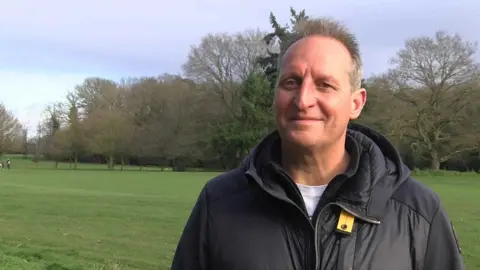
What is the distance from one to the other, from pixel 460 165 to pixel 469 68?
12433 mm

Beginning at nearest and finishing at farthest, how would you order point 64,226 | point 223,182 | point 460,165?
point 223,182 → point 64,226 → point 460,165

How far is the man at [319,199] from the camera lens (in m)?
2.17

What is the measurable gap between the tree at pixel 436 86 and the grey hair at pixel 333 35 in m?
53.3

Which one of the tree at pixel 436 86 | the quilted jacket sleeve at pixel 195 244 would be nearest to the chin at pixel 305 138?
the quilted jacket sleeve at pixel 195 244

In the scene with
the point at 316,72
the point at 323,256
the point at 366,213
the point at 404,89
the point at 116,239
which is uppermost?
the point at 404,89

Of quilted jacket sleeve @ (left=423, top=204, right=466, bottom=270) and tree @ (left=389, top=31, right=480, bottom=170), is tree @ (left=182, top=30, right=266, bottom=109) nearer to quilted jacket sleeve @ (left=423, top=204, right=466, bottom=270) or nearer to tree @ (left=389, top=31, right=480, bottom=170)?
tree @ (left=389, top=31, right=480, bottom=170)

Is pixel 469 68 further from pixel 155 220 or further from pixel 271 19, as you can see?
pixel 155 220

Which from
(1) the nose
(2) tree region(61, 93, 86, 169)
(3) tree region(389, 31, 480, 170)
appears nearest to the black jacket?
(1) the nose

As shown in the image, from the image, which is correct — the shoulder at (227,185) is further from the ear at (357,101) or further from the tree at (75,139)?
the tree at (75,139)

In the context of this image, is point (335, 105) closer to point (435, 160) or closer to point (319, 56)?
point (319, 56)

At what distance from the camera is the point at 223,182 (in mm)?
2459

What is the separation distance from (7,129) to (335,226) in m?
86.9

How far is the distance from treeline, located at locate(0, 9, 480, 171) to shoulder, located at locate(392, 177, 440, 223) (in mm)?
44369

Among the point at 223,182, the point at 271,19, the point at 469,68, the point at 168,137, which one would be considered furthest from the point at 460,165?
the point at 223,182
